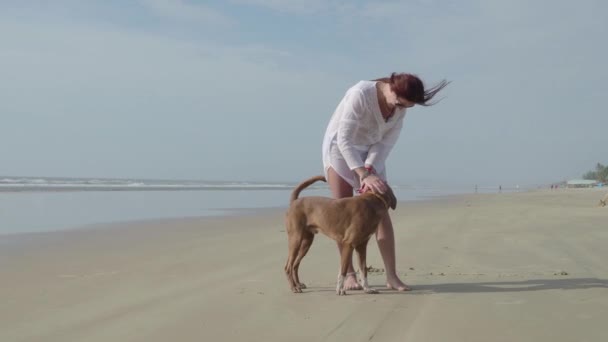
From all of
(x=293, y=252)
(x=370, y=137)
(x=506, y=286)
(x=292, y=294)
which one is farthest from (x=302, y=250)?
(x=506, y=286)

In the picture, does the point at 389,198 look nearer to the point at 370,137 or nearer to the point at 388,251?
the point at 388,251

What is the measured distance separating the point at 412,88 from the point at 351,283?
1.82m

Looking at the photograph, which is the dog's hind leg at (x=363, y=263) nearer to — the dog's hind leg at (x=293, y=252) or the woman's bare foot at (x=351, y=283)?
the woman's bare foot at (x=351, y=283)

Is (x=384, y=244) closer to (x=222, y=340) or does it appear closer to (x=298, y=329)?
(x=298, y=329)

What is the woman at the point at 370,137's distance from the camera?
4.70 metres

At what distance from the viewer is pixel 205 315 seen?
388 centimetres

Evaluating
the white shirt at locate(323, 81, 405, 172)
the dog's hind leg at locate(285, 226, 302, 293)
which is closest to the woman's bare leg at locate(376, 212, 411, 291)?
the white shirt at locate(323, 81, 405, 172)

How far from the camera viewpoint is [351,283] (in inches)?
192

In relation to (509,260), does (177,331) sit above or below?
above

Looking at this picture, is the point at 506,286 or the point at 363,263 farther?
the point at 506,286

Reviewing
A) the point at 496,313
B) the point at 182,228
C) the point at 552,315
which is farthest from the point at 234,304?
the point at 182,228

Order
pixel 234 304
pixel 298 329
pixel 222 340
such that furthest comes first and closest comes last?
pixel 234 304, pixel 298 329, pixel 222 340

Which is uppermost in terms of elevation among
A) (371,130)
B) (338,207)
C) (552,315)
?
(371,130)

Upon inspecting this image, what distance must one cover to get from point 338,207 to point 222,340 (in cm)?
169
